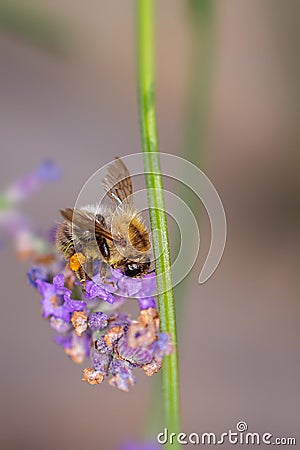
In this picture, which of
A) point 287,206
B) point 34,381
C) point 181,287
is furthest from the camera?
point 287,206

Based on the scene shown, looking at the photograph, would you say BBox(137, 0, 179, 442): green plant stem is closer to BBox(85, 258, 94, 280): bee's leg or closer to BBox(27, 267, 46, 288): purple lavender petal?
BBox(85, 258, 94, 280): bee's leg

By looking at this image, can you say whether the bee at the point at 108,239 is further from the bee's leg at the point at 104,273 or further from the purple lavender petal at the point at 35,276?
the purple lavender petal at the point at 35,276

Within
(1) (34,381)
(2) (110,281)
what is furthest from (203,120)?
(1) (34,381)

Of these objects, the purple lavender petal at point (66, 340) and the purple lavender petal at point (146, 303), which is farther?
the purple lavender petal at point (66, 340)

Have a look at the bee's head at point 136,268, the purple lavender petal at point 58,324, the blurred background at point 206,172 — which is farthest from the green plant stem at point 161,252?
the blurred background at point 206,172

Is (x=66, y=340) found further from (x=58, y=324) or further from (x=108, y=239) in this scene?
(x=108, y=239)

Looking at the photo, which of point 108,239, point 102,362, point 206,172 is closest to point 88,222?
point 108,239

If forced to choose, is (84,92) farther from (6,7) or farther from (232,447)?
(232,447)
